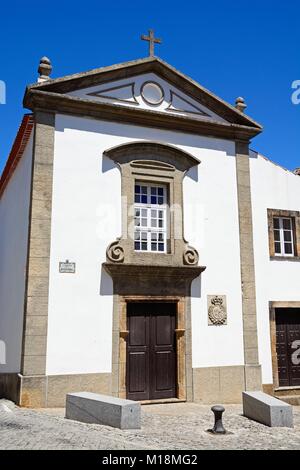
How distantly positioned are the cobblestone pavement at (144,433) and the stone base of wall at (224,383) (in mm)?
1465

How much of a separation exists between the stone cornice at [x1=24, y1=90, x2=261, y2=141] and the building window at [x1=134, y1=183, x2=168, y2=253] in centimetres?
159

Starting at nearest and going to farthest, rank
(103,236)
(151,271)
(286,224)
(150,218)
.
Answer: (103,236)
(151,271)
(150,218)
(286,224)

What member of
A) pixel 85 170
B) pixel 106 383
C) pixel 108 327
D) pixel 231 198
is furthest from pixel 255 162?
pixel 106 383

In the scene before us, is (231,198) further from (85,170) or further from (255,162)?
(85,170)

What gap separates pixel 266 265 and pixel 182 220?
2.55m

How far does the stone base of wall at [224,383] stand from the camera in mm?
10453

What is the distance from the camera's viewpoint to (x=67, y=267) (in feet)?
32.1

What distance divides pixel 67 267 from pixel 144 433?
3919 millimetres

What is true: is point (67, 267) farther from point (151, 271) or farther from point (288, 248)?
point (288, 248)

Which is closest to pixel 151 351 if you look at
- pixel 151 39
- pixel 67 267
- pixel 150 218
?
pixel 67 267

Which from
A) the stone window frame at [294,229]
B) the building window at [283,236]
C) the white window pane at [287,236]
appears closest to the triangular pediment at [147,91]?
the stone window frame at [294,229]

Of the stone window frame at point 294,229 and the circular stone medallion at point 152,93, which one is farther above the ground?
the circular stone medallion at point 152,93

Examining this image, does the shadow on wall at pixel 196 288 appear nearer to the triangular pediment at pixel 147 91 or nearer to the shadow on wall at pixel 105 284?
the shadow on wall at pixel 105 284

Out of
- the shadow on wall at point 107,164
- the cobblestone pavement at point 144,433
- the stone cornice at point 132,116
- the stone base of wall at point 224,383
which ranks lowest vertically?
the cobblestone pavement at point 144,433
